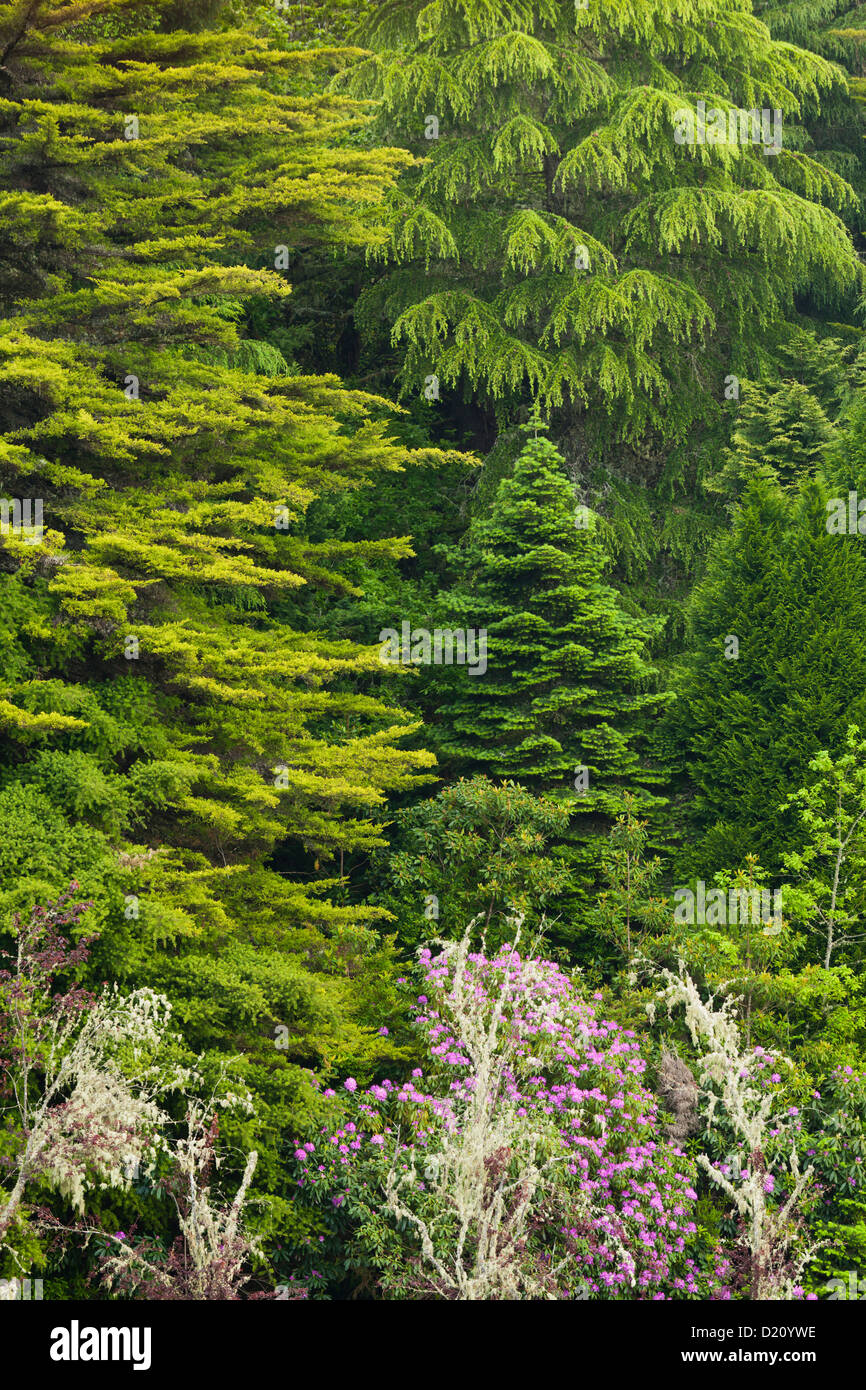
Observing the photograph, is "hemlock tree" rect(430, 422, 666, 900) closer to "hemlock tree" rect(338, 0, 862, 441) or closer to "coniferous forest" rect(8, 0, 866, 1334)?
"coniferous forest" rect(8, 0, 866, 1334)

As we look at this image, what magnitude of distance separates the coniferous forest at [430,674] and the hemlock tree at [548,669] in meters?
0.06

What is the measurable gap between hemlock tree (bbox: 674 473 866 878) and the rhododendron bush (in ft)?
10.3

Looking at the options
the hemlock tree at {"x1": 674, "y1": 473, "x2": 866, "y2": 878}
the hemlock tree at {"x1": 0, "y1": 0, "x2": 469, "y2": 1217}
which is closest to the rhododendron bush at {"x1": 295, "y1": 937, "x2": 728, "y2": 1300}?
the hemlock tree at {"x1": 0, "y1": 0, "x2": 469, "y2": 1217}

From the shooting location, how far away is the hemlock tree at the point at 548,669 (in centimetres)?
1307

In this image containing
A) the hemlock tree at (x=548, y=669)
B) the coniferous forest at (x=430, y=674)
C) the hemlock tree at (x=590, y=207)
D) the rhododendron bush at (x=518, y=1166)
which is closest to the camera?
the rhododendron bush at (x=518, y=1166)

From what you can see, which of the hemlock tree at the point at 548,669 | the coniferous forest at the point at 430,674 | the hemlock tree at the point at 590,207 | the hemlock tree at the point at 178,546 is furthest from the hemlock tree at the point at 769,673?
the hemlock tree at the point at 590,207

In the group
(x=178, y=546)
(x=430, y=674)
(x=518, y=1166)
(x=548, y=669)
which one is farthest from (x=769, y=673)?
(x=518, y=1166)

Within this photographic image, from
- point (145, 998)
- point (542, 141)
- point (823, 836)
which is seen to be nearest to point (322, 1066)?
point (145, 998)

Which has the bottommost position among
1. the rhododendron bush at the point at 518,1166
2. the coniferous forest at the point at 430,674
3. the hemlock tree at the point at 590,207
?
the rhododendron bush at the point at 518,1166

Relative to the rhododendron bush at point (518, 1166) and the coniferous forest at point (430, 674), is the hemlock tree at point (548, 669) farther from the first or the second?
the rhododendron bush at point (518, 1166)

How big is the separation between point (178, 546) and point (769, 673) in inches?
224

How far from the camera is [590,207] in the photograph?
16.9m

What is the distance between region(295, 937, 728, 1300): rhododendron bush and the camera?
7.91 m

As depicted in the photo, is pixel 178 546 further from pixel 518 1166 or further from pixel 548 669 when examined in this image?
pixel 518 1166
